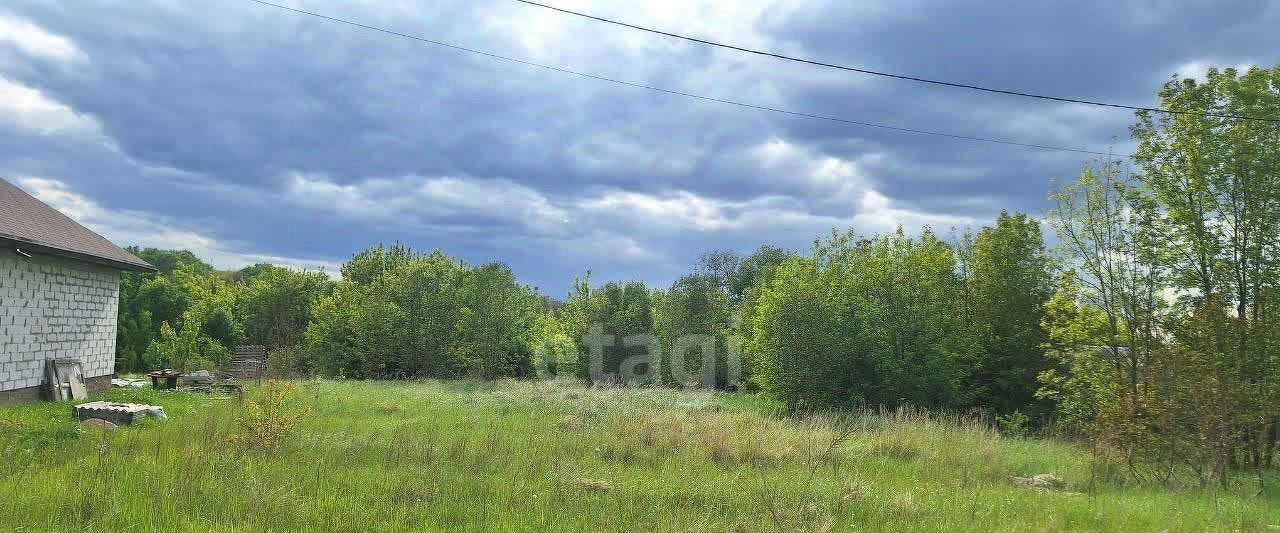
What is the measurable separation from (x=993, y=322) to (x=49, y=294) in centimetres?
2711

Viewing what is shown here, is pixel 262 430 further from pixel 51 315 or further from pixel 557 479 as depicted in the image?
pixel 51 315

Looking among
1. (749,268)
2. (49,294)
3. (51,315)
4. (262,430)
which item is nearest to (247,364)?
(51,315)

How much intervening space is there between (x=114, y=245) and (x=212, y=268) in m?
76.5

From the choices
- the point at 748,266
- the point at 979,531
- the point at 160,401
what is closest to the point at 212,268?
the point at 748,266

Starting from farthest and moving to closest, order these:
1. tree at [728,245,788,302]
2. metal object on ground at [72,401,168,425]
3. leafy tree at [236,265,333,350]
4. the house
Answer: tree at [728,245,788,302]
leafy tree at [236,265,333,350]
the house
metal object on ground at [72,401,168,425]

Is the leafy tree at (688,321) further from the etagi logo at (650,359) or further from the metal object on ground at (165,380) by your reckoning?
the metal object on ground at (165,380)

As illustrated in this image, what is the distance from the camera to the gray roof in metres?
14.7

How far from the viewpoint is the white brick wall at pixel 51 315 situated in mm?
14664

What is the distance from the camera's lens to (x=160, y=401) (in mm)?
16062

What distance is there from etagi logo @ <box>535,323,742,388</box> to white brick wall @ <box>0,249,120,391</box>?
17.6 m

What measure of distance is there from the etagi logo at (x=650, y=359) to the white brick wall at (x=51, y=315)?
1759 cm

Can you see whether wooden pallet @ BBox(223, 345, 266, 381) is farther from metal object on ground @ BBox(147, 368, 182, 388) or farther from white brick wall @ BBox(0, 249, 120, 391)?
white brick wall @ BBox(0, 249, 120, 391)

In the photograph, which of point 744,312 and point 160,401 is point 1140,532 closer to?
point 160,401

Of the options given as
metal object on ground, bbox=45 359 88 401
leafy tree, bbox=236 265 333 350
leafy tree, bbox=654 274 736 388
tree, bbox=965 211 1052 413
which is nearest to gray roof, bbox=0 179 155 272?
metal object on ground, bbox=45 359 88 401
